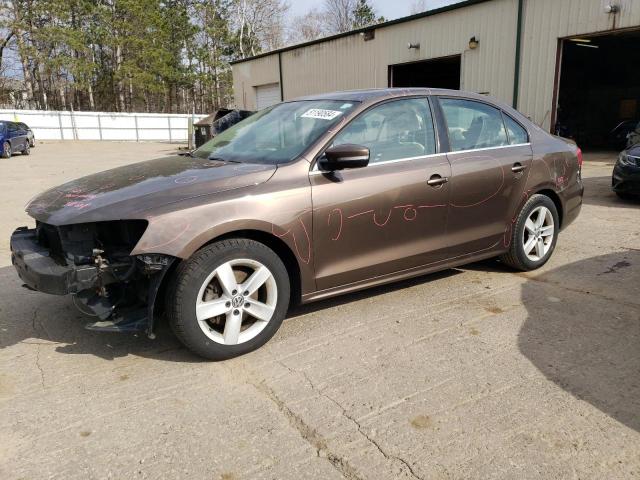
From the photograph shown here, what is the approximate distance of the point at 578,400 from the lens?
2768mm

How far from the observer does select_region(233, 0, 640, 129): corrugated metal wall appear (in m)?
14.1

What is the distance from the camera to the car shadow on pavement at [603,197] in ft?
27.4

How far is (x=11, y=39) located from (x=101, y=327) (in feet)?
160

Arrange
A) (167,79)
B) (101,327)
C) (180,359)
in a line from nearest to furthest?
1. (101,327)
2. (180,359)
3. (167,79)

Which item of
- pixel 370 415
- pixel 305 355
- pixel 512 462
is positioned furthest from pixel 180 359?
pixel 512 462

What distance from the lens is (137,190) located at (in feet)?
10.5

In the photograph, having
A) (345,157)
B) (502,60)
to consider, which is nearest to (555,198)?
(345,157)

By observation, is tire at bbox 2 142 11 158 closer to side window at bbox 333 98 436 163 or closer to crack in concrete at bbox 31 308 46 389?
crack in concrete at bbox 31 308 46 389

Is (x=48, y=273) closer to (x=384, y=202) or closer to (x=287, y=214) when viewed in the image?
(x=287, y=214)

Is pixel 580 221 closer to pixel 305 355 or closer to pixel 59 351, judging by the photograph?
pixel 305 355

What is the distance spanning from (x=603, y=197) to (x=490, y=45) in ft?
29.0

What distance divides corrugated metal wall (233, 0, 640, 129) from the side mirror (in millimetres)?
13036

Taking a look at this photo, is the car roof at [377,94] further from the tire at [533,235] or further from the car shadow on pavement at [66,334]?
the car shadow on pavement at [66,334]

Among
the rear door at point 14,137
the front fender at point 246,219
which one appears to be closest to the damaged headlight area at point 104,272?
the front fender at point 246,219
